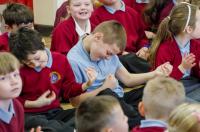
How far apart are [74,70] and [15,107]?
0.59 m

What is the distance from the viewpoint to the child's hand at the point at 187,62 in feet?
8.30

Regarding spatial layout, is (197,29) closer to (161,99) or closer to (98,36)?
(98,36)

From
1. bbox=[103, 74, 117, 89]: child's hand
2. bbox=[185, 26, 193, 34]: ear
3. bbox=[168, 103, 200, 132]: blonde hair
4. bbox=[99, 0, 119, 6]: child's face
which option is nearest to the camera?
bbox=[168, 103, 200, 132]: blonde hair

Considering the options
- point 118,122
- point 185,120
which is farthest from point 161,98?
point 185,120

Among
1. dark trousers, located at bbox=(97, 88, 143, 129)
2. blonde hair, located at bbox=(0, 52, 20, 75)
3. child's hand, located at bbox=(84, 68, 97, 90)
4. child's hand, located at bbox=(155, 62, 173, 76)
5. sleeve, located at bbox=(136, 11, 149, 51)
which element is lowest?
dark trousers, located at bbox=(97, 88, 143, 129)

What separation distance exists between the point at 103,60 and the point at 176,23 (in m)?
0.59

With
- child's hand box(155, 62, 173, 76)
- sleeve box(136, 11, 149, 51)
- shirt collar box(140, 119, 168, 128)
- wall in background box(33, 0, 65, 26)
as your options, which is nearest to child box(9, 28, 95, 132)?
child's hand box(155, 62, 173, 76)

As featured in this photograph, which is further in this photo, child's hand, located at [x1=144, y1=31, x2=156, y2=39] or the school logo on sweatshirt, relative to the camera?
child's hand, located at [x1=144, y1=31, x2=156, y2=39]

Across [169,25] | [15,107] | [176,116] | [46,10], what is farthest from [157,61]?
[46,10]

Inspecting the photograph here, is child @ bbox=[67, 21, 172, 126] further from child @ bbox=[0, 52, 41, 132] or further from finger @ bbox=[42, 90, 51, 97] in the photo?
child @ bbox=[0, 52, 41, 132]

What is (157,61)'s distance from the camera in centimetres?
273

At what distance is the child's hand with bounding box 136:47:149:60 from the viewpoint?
3.21m

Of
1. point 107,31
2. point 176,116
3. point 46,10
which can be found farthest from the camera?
point 46,10

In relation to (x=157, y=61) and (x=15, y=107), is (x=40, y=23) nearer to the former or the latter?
(x=157, y=61)
